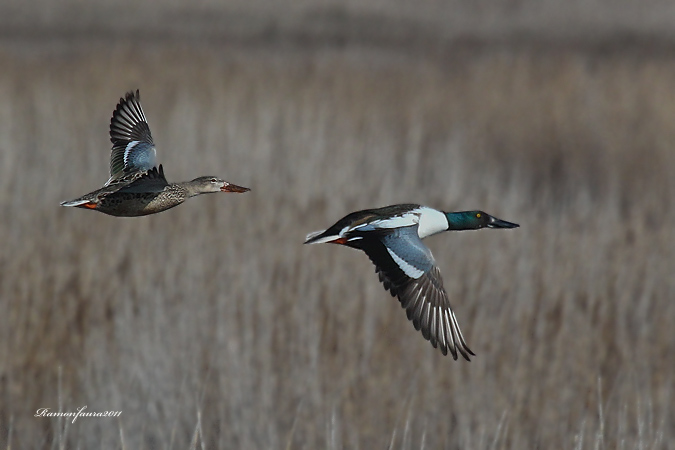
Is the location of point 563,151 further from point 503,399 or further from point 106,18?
point 106,18

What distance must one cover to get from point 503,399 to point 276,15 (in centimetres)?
1066

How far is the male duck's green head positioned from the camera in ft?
6.60

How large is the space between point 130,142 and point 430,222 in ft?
2.09

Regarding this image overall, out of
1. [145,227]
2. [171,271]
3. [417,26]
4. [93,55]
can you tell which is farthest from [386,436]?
[417,26]

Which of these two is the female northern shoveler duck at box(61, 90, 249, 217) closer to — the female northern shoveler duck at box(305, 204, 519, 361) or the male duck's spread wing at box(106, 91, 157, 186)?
the male duck's spread wing at box(106, 91, 157, 186)

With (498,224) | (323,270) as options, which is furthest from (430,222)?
(323,270)

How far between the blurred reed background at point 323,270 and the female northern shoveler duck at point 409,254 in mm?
999

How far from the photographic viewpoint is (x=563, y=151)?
7.09m

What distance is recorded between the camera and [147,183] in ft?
→ 4.54

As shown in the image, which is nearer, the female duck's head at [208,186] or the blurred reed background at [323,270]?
the female duck's head at [208,186]

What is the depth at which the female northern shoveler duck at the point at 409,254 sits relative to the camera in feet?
5.91

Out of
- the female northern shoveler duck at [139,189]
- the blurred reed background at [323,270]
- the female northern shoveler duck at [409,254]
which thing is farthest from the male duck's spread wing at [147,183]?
the blurred reed background at [323,270]

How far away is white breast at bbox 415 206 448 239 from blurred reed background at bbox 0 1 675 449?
3.61 ft

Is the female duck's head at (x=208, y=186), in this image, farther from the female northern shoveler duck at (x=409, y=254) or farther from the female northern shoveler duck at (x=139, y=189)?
the female northern shoveler duck at (x=409, y=254)
